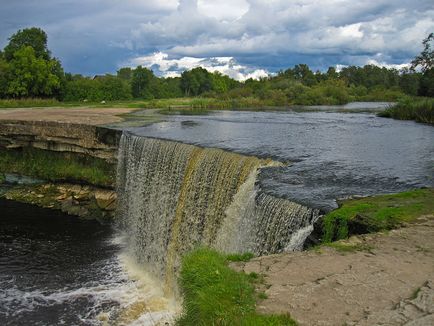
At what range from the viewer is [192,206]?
15.2 m

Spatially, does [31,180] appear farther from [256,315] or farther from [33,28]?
[33,28]

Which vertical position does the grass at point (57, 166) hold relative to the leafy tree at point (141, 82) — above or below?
below

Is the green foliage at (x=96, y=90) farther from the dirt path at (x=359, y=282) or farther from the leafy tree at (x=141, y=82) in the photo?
the dirt path at (x=359, y=282)

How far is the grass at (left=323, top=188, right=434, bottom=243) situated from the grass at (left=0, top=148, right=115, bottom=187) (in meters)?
14.8

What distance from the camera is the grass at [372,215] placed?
8.48m

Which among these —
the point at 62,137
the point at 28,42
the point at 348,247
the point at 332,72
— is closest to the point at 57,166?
the point at 62,137

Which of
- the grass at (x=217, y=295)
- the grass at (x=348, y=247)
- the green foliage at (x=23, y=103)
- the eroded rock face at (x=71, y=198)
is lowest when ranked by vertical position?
the eroded rock face at (x=71, y=198)

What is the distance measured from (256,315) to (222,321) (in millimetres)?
404

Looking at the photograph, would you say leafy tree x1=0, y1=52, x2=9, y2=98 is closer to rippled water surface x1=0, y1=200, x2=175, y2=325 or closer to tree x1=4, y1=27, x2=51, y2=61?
tree x1=4, y1=27, x2=51, y2=61

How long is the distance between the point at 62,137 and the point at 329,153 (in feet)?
44.7

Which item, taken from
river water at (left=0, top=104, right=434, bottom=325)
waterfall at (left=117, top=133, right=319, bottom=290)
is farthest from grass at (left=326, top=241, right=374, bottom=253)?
river water at (left=0, top=104, right=434, bottom=325)

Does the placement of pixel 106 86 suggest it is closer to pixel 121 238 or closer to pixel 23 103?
pixel 23 103

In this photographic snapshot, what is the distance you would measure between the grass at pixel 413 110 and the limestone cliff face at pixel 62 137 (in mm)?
20279

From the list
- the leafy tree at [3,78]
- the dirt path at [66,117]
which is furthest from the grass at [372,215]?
the leafy tree at [3,78]
